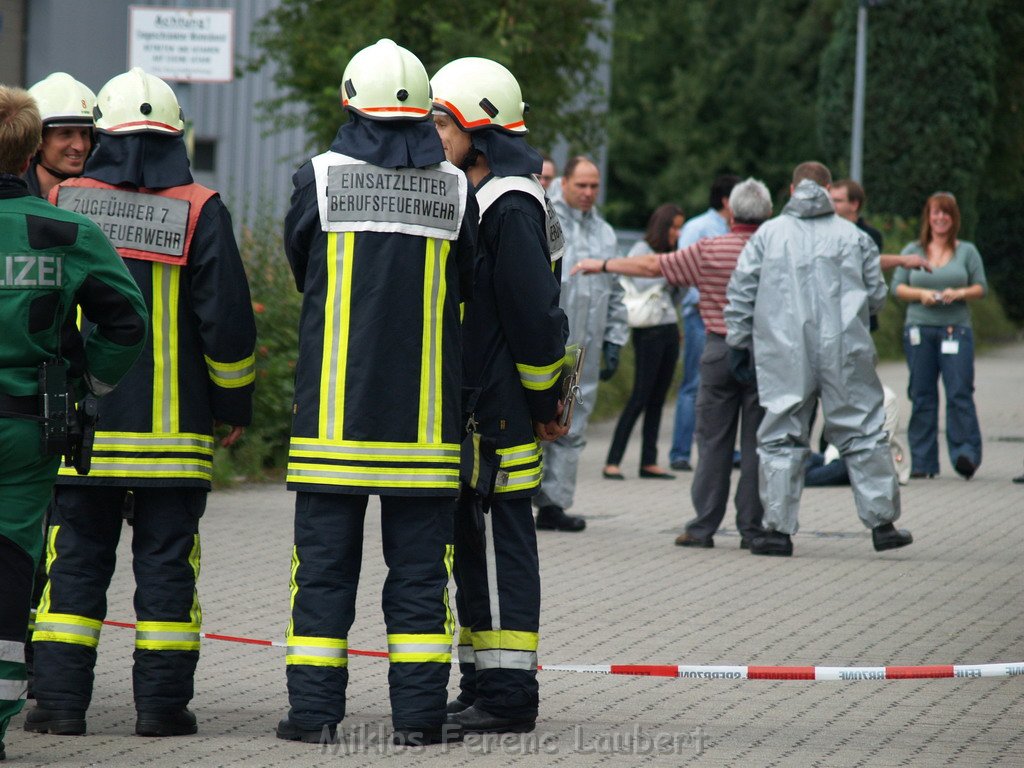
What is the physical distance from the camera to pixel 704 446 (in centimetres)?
950

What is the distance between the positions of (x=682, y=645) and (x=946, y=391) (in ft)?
20.5

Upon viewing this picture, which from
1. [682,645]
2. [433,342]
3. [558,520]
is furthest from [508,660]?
[558,520]

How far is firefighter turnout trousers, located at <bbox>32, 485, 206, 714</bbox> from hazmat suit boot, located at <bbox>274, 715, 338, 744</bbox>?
0.36m

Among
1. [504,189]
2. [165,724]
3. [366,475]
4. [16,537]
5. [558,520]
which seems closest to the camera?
[16,537]

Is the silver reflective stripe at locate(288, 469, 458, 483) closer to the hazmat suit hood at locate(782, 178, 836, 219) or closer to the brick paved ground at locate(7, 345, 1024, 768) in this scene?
the brick paved ground at locate(7, 345, 1024, 768)

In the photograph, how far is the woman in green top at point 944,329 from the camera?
40.6 ft

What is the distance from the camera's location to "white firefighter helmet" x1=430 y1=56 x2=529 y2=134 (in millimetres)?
5375

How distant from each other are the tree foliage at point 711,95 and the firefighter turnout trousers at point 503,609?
41388 millimetres

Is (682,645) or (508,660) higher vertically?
(508,660)

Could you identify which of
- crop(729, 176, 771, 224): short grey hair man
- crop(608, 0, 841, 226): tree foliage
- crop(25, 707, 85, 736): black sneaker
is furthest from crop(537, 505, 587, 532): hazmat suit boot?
crop(608, 0, 841, 226): tree foliage

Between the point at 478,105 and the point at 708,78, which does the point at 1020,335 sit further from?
the point at 478,105

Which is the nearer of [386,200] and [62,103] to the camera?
[386,200]

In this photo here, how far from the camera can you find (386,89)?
16.5ft

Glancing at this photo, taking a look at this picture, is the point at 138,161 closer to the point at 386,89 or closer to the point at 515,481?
the point at 386,89
